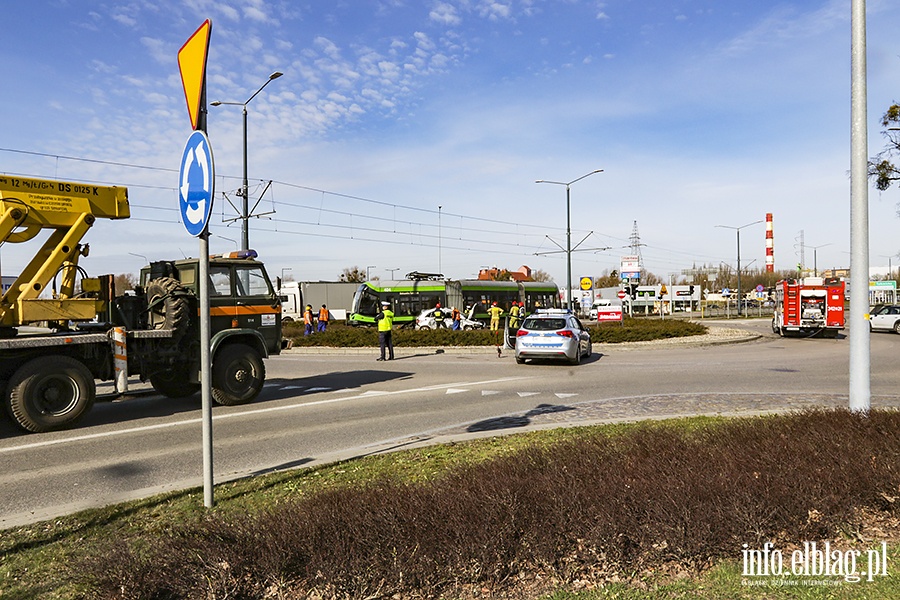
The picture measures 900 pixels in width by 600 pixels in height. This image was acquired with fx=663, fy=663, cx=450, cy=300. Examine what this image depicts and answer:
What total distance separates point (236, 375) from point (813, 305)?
30.6 meters

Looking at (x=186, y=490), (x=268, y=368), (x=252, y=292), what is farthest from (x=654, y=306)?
(x=186, y=490)

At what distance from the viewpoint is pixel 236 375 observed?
37.4 ft

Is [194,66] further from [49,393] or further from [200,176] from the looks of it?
[49,393]

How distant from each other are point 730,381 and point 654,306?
75.5 meters

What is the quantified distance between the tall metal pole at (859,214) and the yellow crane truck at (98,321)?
27.7 ft

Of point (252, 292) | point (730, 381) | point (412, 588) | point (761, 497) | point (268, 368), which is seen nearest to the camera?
point (412, 588)

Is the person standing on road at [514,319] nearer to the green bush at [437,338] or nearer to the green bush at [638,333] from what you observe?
the green bush at [437,338]

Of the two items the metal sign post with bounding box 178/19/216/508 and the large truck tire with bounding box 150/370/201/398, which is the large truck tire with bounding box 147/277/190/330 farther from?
the metal sign post with bounding box 178/19/216/508

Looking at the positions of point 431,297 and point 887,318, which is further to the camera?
point 431,297

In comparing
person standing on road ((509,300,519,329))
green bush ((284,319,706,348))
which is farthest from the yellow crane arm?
person standing on road ((509,300,519,329))

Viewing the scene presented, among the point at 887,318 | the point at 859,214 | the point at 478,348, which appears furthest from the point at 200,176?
the point at 887,318

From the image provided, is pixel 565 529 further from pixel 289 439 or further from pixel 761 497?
pixel 289 439

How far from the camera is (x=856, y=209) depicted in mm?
7309

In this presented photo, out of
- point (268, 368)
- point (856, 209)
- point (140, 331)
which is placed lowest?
point (268, 368)
